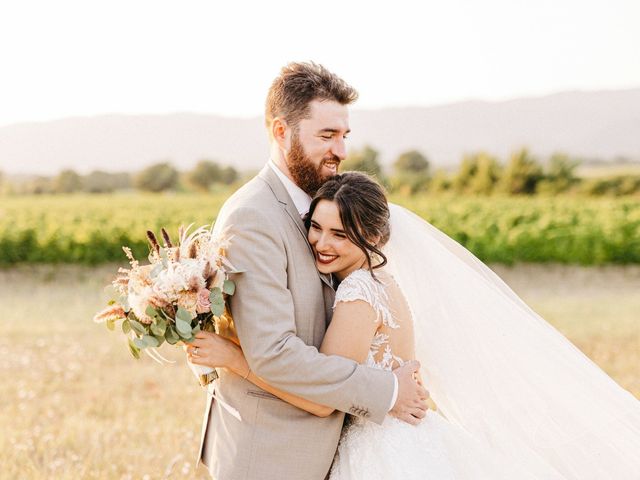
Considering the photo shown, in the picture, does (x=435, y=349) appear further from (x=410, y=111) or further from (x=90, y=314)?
(x=410, y=111)

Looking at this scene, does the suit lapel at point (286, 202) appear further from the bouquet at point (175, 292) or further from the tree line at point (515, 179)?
the tree line at point (515, 179)

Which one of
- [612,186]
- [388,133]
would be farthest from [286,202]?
[388,133]

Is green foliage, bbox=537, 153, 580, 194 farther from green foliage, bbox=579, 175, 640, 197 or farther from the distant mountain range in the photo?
the distant mountain range

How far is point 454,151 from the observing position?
260 ft

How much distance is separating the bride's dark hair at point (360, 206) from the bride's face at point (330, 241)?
28mm

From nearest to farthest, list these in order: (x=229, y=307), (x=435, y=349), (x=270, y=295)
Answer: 1. (x=270, y=295)
2. (x=229, y=307)
3. (x=435, y=349)

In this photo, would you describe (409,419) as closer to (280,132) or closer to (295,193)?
(295,193)

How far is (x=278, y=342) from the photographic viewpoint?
10.1 feet

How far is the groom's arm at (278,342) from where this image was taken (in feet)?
10.0

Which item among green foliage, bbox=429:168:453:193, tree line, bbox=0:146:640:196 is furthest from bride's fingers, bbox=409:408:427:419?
green foliage, bbox=429:168:453:193

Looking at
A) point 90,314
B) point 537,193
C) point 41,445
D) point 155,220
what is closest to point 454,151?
point 537,193

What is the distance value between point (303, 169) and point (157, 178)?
36961 millimetres

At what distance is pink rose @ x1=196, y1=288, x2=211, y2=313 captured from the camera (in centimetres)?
302

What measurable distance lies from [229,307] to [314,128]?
3.00 ft
